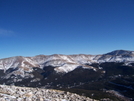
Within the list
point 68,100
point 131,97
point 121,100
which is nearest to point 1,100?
point 68,100

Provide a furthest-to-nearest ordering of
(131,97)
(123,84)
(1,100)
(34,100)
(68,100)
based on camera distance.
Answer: (123,84) → (131,97) → (68,100) → (34,100) → (1,100)

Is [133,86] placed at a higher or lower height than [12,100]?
lower

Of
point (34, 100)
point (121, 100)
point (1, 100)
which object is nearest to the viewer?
point (1, 100)

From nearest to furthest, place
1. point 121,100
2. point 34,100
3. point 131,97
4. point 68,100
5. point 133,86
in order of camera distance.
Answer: point 34,100 < point 68,100 < point 121,100 < point 131,97 < point 133,86

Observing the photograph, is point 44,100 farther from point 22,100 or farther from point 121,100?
point 121,100

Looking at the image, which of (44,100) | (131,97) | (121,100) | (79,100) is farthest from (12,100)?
(131,97)

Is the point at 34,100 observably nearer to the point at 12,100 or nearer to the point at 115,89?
the point at 12,100

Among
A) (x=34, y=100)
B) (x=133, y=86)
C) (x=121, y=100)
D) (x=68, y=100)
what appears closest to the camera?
(x=34, y=100)

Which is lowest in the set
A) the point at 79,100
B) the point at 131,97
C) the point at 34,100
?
the point at 131,97

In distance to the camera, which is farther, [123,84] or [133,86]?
[123,84]
